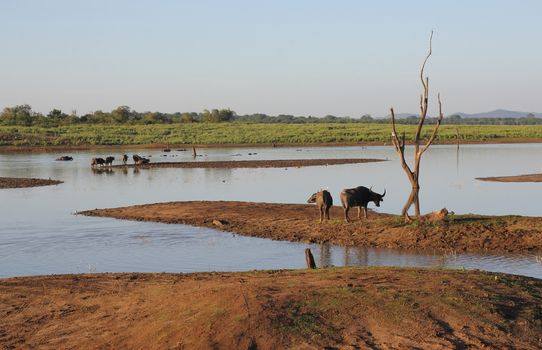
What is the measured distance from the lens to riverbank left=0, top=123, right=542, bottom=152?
8969 centimetres

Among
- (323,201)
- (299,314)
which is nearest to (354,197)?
(323,201)

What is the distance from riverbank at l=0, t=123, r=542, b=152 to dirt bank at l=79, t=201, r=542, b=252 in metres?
64.5

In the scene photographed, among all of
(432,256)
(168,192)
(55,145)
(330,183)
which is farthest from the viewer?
(55,145)

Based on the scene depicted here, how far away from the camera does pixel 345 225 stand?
21.0 meters

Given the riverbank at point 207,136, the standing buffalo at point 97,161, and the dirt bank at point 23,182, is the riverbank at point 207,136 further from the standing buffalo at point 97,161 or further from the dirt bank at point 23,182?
the dirt bank at point 23,182

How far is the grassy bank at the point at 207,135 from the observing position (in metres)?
92.0

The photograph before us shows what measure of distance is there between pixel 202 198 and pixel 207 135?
2640 inches

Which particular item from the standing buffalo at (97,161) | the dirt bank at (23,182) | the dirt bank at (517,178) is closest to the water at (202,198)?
the dirt bank at (23,182)

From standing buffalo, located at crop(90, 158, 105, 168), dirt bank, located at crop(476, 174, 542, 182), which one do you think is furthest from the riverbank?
dirt bank, located at crop(476, 174, 542, 182)

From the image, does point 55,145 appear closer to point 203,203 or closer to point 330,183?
point 330,183

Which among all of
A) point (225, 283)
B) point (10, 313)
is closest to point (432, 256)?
point (225, 283)

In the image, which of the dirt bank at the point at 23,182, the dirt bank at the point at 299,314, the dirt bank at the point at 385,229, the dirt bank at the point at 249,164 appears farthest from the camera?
the dirt bank at the point at 249,164

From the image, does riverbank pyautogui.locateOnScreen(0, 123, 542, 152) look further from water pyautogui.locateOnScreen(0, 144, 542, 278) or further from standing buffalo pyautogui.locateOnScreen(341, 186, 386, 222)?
standing buffalo pyautogui.locateOnScreen(341, 186, 386, 222)

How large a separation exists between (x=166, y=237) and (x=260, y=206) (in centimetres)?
558
